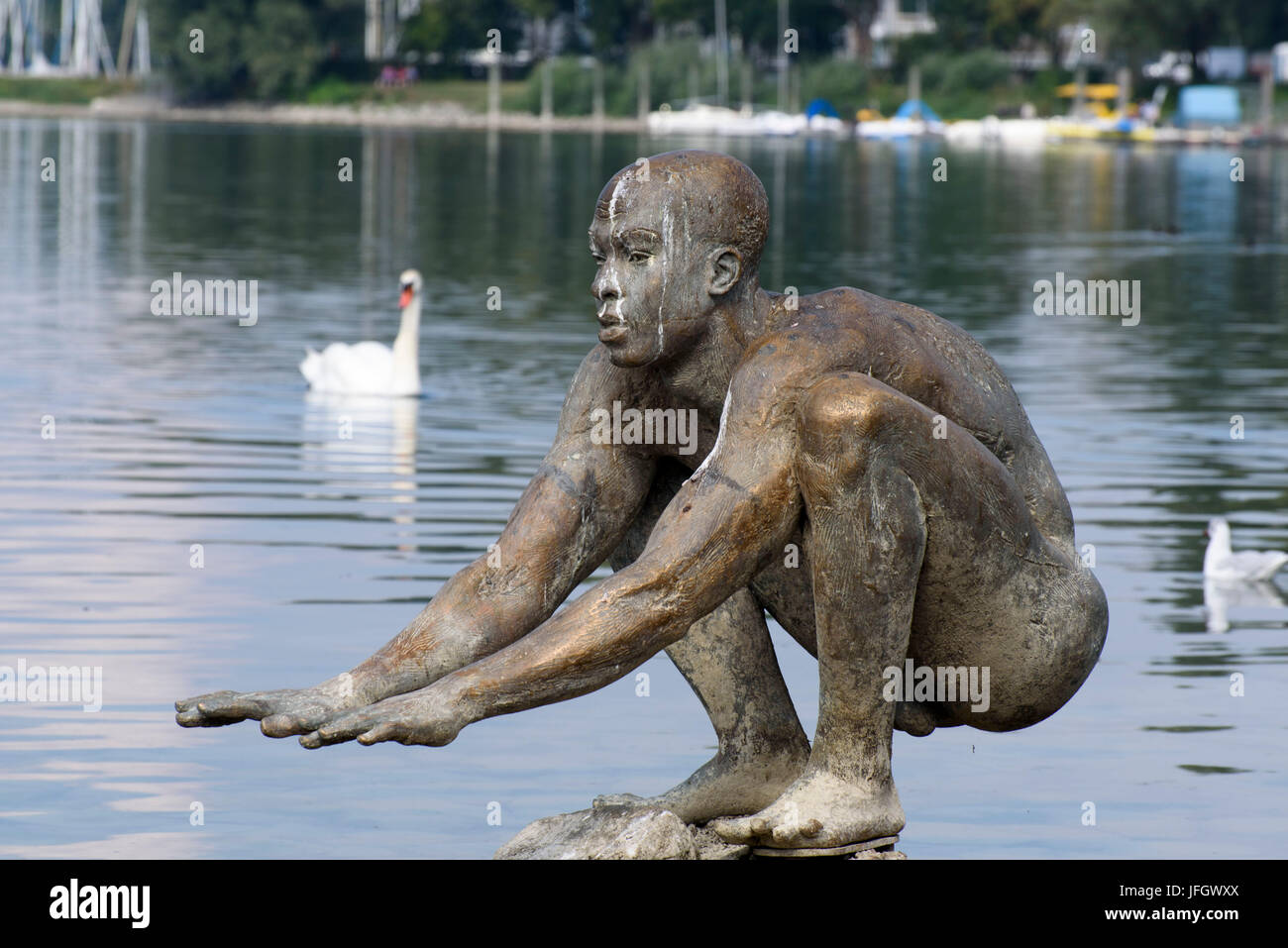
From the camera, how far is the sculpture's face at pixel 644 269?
438cm

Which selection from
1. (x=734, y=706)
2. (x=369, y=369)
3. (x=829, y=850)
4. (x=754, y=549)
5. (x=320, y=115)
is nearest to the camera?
(x=754, y=549)

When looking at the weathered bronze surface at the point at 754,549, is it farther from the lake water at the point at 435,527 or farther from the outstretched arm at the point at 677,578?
the lake water at the point at 435,527

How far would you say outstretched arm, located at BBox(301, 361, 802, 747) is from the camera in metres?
4.20

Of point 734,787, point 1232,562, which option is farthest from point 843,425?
point 1232,562

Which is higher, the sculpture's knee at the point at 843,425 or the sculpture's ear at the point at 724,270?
the sculpture's ear at the point at 724,270

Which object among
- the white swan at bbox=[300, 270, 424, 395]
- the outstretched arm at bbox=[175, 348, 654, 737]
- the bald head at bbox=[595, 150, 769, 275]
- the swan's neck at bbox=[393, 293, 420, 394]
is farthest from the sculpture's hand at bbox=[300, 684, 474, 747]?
the swan's neck at bbox=[393, 293, 420, 394]

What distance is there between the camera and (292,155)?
68.4 meters

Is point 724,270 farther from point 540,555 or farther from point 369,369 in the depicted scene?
point 369,369

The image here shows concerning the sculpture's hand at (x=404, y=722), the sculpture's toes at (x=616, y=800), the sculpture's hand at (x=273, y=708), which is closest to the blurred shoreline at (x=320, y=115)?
the sculpture's toes at (x=616, y=800)

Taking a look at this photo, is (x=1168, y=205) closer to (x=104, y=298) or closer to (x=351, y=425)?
(x=104, y=298)

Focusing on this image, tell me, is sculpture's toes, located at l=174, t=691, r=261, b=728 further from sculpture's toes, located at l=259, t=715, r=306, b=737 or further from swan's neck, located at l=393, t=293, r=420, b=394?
swan's neck, located at l=393, t=293, r=420, b=394

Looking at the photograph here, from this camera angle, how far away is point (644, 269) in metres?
4.41

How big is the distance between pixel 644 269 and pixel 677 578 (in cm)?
62

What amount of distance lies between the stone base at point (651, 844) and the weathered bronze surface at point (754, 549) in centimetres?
5
